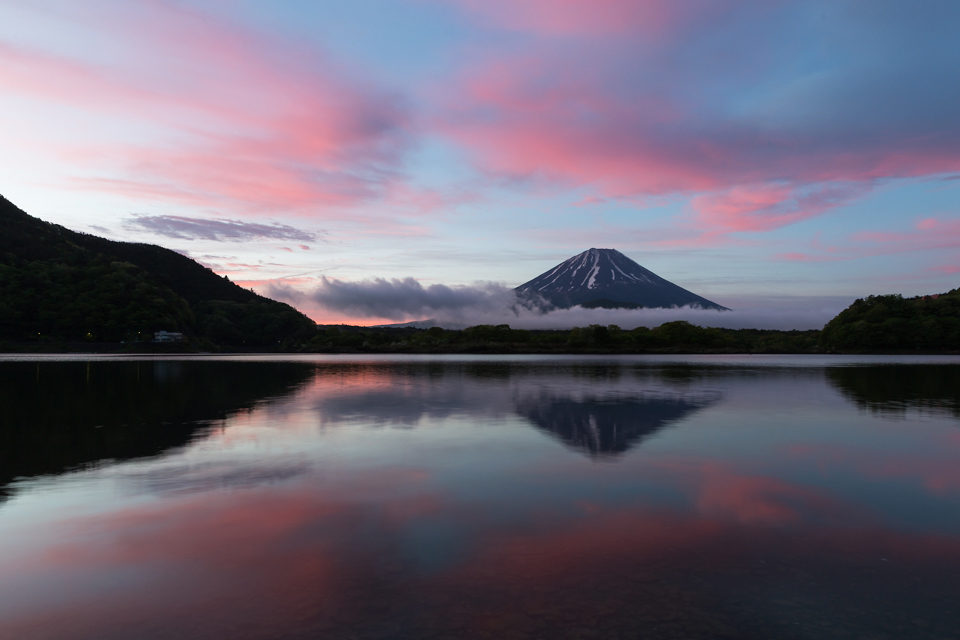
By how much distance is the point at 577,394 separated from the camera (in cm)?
3216

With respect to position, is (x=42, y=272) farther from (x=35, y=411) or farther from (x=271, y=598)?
(x=271, y=598)

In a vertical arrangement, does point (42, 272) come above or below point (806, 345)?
above

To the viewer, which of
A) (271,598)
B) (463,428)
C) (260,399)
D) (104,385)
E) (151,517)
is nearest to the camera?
(271,598)

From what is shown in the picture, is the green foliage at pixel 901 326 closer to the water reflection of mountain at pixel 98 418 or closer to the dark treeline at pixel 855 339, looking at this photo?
the dark treeline at pixel 855 339

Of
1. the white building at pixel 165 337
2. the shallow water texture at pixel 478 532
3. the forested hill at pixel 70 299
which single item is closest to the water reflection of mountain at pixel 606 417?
the shallow water texture at pixel 478 532

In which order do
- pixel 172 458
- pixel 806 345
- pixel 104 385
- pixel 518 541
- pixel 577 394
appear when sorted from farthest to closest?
pixel 806 345 < pixel 104 385 < pixel 577 394 < pixel 172 458 < pixel 518 541

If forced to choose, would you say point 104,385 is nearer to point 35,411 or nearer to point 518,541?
point 35,411

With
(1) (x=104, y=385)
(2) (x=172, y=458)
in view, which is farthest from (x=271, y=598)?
(1) (x=104, y=385)

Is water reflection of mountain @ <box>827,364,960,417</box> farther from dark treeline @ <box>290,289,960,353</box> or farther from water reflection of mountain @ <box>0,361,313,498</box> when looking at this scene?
dark treeline @ <box>290,289,960,353</box>

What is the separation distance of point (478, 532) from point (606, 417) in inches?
571

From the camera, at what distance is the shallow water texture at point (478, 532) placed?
5.76m

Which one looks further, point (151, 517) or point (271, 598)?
point (151, 517)

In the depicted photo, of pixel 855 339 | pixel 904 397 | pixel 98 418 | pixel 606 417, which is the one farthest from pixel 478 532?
pixel 855 339

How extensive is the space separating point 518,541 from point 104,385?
40.4 metres
